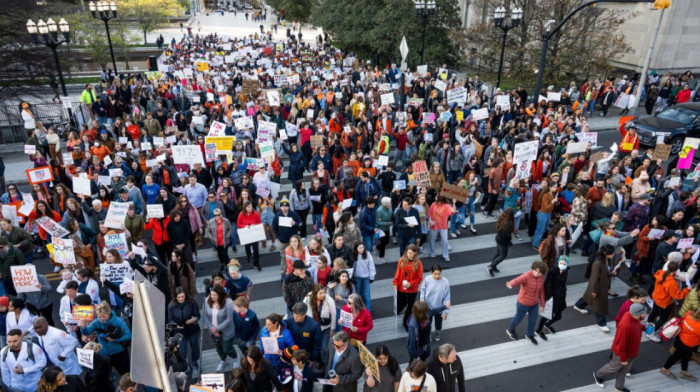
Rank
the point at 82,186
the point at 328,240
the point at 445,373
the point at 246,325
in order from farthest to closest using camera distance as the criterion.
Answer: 1. the point at 328,240
2. the point at 82,186
3. the point at 246,325
4. the point at 445,373

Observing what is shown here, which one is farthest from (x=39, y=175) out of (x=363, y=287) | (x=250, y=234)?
(x=363, y=287)

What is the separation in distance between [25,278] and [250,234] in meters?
3.90

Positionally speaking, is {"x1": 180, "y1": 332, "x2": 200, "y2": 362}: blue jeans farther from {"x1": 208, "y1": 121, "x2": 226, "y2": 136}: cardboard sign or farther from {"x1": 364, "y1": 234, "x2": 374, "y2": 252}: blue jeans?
{"x1": 208, "y1": 121, "x2": 226, "y2": 136}: cardboard sign

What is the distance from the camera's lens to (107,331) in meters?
6.62

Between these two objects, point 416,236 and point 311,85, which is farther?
point 311,85

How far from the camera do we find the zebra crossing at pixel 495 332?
7496mm

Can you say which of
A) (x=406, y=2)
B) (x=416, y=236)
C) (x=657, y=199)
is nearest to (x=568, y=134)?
(x=657, y=199)

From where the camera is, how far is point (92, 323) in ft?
21.6

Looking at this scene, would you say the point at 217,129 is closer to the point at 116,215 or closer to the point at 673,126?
the point at 116,215

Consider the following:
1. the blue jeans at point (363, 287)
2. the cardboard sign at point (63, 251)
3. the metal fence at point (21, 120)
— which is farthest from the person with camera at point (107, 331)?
the metal fence at point (21, 120)

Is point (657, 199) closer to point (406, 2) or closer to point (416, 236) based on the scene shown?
point (416, 236)

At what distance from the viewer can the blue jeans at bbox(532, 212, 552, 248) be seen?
1099 cm

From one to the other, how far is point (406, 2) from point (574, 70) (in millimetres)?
11399

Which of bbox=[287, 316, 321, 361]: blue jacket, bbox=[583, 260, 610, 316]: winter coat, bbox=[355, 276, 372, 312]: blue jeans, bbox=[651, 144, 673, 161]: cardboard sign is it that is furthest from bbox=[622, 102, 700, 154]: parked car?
bbox=[287, 316, 321, 361]: blue jacket
